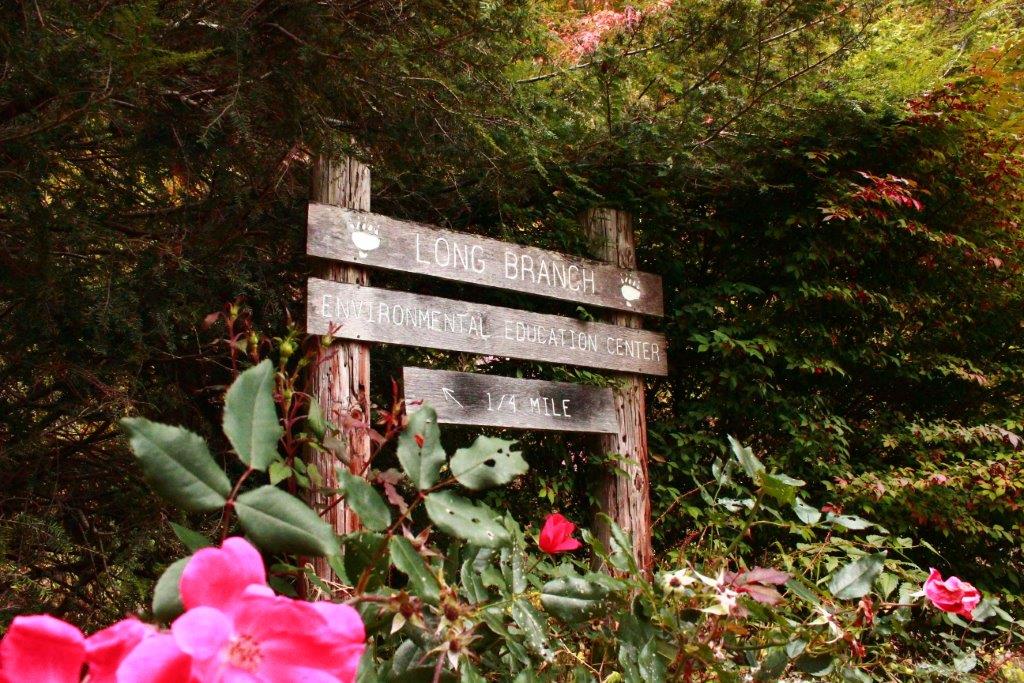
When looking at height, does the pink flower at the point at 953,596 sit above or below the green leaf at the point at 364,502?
below

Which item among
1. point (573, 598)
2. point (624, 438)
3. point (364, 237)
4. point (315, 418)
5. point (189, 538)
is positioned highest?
point (364, 237)

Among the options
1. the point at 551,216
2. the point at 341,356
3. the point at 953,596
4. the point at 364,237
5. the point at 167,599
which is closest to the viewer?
the point at 167,599

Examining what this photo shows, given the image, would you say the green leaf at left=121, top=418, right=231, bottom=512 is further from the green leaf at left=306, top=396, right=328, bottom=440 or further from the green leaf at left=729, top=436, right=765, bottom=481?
the green leaf at left=729, top=436, right=765, bottom=481

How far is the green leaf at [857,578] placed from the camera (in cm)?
123

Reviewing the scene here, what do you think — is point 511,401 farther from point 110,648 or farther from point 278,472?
point 110,648

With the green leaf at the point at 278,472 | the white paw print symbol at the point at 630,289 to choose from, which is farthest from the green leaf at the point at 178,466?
the white paw print symbol at the point at 630,289

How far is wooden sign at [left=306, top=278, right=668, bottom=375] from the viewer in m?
2.77

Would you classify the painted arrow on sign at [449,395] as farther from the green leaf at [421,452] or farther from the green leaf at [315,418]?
the green leaf at [421,452]

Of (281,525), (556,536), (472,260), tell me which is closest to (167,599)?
(281,525)

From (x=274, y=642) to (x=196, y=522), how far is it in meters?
2.97

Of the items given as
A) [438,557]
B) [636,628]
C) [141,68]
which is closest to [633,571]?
[636,628]

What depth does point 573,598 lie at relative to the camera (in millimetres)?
1118

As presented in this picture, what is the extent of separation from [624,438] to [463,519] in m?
2.77

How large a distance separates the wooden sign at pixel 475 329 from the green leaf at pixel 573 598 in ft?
A: 5.37
